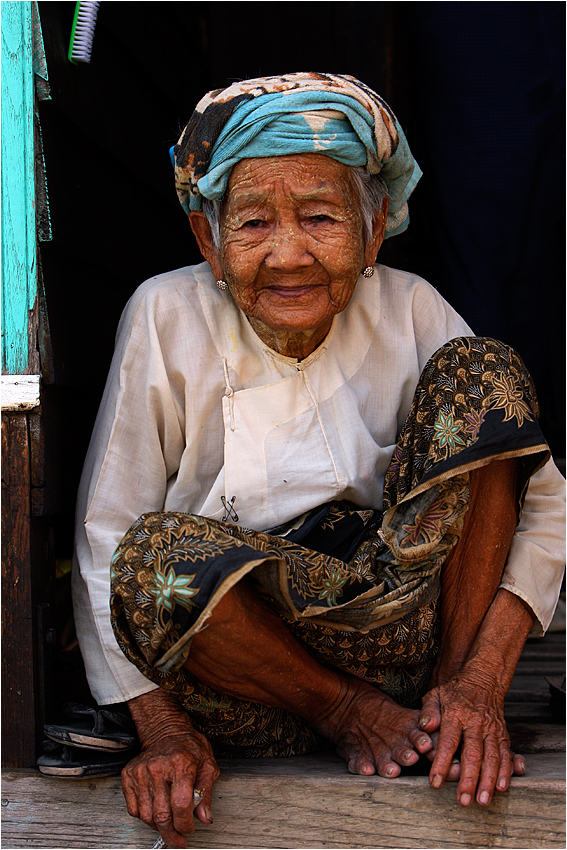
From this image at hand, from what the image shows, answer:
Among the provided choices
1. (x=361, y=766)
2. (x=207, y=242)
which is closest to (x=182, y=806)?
(x=361, y=766)

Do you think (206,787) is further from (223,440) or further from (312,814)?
(223,440)

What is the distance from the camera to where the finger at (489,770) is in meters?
1.48

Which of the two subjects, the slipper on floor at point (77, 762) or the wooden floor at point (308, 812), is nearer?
the wooden floor at point (308, 812)

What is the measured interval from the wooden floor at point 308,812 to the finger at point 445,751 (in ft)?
0.15

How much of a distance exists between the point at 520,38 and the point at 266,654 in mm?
2377

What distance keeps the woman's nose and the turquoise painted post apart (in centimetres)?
57

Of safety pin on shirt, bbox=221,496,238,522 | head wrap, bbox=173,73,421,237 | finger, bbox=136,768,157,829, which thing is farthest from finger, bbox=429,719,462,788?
head wrap, bbox=173,73,421,237

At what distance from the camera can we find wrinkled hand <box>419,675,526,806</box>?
4.89 ft

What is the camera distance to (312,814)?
156 cm

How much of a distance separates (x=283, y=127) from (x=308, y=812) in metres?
1.43

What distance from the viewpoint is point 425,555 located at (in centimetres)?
167

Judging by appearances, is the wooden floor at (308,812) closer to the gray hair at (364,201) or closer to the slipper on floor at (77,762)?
the slipper on floor at (77,762)

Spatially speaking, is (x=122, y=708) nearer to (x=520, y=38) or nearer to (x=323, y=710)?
(x=323, y=710)

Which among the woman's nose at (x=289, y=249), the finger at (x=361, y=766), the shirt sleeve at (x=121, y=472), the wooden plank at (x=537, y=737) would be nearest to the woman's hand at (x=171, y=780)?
the shirt sleeve at (x=121, y=472)
